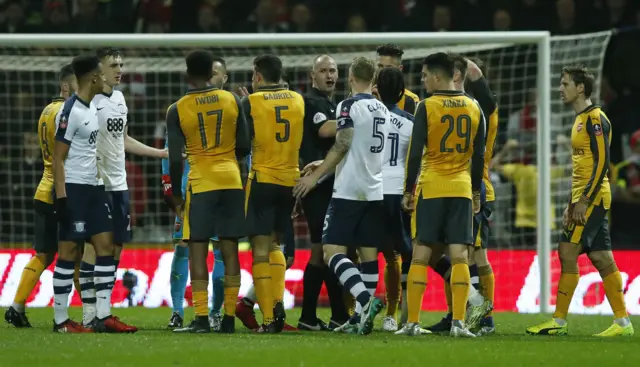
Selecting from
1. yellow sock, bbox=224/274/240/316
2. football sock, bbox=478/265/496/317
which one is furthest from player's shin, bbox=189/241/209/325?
football sock, bbox=478/265/496/317

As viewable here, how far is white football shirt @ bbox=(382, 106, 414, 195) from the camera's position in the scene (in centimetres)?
1047

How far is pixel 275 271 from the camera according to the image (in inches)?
396

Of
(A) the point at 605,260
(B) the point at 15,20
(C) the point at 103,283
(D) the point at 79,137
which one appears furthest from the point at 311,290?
(B) the point at 15,20

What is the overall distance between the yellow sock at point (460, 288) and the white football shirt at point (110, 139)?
3087mm

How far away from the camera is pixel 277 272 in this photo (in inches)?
395

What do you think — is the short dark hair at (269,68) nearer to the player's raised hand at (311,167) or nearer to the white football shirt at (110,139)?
the player's raised hand at (311,167)

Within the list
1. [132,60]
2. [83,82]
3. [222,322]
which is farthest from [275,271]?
[132,60]

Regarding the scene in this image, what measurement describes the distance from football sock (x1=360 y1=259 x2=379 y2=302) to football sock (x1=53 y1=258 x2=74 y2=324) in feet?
7.92

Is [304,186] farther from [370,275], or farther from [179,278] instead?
[179,278]

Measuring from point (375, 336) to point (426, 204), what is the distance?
1122 millimetres

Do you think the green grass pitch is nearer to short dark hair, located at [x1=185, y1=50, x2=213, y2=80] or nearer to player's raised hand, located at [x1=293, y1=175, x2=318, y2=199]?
player's raised hand, located at [x1=293, y1=175, x2=318, y2=199]

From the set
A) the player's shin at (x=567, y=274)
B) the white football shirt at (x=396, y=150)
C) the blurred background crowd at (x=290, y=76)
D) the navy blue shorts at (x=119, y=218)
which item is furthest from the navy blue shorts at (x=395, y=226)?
the blurred background crowd at (x=290, y=76)

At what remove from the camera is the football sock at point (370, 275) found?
998cm

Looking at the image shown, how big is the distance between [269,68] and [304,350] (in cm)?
272
